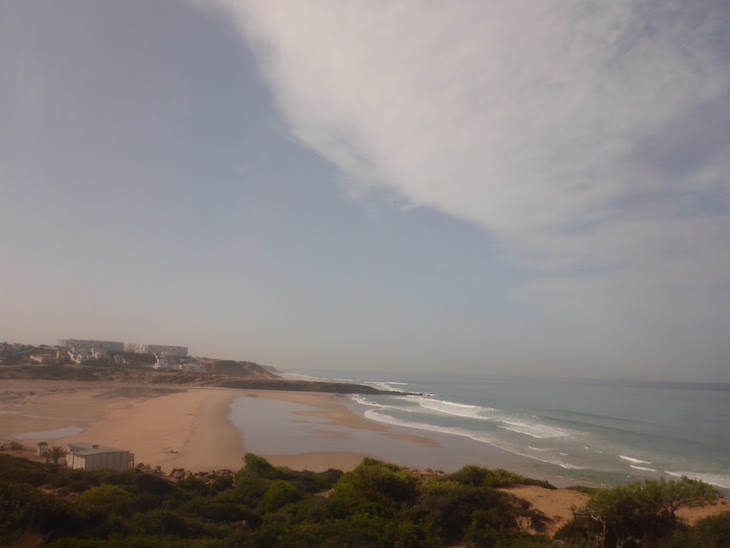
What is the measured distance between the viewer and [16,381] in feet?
172

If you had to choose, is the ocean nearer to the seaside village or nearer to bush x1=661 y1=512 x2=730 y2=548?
bush x1=661 y1=512 x2=730 y2=548

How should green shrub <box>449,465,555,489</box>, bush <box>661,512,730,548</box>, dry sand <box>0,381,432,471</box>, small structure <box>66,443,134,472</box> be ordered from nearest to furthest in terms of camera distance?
1. bush <box>661,512,730,548</box>
2. small structure <box>66,443,134,472</box>
3. green shrub <box>449,465,555,489</box>
4. dry sand <box>0,381,432,471</box>

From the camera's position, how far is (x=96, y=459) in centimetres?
1450

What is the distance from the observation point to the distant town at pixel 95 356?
78125 millimetres

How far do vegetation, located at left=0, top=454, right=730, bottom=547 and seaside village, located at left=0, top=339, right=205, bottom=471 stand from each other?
47.1 inches

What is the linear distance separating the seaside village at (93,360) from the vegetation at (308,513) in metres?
1.20

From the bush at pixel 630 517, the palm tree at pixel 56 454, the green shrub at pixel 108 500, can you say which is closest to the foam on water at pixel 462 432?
the bush at pixel 630 517

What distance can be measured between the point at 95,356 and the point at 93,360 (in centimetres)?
706

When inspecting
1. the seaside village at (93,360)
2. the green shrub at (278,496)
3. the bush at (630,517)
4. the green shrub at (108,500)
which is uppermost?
the bush at (630,517)

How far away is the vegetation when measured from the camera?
775 cm

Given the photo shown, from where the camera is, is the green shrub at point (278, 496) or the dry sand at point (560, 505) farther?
the green shrub at point (278, 496)

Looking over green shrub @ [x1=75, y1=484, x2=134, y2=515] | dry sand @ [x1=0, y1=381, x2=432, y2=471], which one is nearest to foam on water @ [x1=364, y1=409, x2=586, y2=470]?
dry sand @ [x1=0, y1=381, x2=432, y2=471]

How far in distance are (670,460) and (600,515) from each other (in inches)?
856

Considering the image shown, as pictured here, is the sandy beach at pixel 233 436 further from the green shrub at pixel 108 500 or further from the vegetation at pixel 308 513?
the green shrub at pixel 108 500
